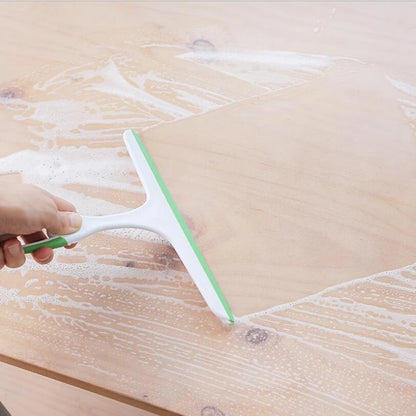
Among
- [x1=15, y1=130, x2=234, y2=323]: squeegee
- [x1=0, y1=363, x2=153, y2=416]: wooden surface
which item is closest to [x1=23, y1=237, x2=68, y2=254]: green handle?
[x1=15, y1=130, x2=234, y2=323]: squeegee

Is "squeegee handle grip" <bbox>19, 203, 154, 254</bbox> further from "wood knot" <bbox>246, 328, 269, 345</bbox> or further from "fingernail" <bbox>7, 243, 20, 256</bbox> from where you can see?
"wood knot" <bbox>246, 328, 269, 345</bbox>

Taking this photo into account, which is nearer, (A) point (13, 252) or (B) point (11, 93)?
(A) point (13, 252)

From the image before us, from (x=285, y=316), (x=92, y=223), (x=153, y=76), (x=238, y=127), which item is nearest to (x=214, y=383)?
(x=285, y=316)

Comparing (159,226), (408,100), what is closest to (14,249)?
(159,226)

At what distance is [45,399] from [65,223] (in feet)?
1.50

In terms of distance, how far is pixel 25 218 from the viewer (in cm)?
57

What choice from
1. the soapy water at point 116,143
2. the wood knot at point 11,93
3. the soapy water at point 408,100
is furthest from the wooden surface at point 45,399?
the soapy water at point 408,100

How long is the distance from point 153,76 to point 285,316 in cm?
42

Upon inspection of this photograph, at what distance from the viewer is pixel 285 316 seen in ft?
2.11

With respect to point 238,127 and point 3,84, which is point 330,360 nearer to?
point 238,127

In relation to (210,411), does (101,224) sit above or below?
above

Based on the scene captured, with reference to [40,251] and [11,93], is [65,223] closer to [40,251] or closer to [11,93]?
[40,251]

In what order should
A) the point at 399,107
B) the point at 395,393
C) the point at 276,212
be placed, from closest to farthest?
the point at 395,393 < the point at 276,212 < the point at 399,107

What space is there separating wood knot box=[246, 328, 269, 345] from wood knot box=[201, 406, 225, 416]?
0.08 m
